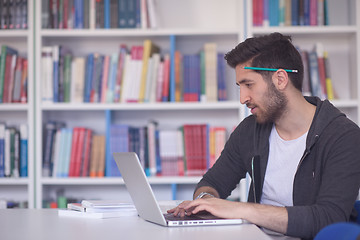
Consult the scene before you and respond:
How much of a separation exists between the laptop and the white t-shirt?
41 cm

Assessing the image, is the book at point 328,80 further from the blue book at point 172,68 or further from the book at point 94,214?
the book at point 94,214

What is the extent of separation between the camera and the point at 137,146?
3.43 metres

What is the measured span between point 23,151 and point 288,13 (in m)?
1.92

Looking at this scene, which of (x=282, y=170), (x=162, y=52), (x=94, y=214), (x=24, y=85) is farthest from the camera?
(x=162, y=52)

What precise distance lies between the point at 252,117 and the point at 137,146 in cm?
130

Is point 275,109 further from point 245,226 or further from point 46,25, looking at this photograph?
point 46,25

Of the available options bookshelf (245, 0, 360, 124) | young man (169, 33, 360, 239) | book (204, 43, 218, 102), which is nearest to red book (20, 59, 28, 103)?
book (204, 43, 218, 102)

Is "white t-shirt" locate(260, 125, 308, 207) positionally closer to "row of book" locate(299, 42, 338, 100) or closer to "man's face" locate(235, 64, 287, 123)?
"man's face" locate(235, 64, 287, 123)

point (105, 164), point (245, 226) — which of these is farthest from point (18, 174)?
→ point (245, 226)

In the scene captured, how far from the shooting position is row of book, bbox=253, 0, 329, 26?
3.41 m

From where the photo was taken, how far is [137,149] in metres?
3.42

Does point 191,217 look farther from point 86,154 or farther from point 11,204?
point 11,204

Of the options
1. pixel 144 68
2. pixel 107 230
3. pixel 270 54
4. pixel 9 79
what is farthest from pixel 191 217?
pixel 9 79

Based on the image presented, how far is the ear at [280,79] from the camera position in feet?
6.61
